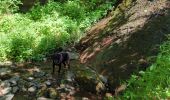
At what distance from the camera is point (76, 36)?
49.8 ft

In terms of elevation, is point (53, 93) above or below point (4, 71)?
below

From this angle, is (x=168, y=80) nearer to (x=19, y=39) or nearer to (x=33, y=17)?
(x=19, y=39)

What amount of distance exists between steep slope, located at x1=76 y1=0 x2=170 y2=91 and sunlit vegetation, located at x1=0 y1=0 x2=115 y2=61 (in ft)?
3.23

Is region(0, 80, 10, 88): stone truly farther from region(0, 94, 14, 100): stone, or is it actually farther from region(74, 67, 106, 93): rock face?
region(74, 67, 106, 93): rock face

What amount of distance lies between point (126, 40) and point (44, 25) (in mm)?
4316

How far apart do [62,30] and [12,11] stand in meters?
3.68

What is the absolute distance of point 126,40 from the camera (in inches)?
470

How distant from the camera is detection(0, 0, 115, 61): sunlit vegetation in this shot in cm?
1312

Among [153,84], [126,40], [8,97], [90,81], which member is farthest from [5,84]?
[153,84]

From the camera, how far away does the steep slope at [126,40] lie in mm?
10586

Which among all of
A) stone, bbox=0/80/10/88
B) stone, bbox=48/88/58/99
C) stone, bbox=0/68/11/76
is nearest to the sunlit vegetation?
stone, bbox=0/68/11/76

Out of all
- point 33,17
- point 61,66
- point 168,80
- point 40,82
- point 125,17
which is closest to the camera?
point 168,80

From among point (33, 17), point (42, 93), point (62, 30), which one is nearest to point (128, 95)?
point (42, 93)

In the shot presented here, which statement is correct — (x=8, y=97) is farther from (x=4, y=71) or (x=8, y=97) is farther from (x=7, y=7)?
(x=7, y=7)
